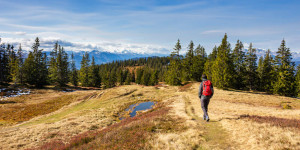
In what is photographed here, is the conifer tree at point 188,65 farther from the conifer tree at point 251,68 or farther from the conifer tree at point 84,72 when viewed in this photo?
the conifer tree at point 84,72

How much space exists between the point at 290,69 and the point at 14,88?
85.7 meters

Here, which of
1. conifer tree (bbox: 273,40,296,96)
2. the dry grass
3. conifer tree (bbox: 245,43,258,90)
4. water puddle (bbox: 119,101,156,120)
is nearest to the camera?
water puddle (bbox: 119,101,156,120)

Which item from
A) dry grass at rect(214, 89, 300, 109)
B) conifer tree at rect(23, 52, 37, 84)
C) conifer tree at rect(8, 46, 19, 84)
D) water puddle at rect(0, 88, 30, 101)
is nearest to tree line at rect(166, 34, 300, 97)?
dry grass at rect(214, 89, 300, 109)

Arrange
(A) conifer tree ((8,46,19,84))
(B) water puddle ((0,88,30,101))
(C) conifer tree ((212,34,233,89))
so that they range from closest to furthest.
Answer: (C) conifer tree ((212,34,233,89)) < (B) water puddle ((0,88,30,101)) < (A) conifer tree ((8,46,19,84))

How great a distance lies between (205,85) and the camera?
1098 cm

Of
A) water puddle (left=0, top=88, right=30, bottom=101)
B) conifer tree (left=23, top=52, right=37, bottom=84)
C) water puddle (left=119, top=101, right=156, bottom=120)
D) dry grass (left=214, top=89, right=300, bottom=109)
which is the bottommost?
water puddle (left=0, top=88, right=30, bottom=101)

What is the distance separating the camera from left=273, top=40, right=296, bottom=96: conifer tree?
38.3 metres

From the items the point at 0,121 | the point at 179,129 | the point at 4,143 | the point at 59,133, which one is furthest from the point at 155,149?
the point at 0,121

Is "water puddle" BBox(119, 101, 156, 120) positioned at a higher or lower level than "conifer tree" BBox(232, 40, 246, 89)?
lower

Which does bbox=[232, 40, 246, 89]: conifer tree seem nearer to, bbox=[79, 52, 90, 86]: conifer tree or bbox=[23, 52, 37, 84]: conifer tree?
bbox=[79, 52, 90, 86]: conifer tree

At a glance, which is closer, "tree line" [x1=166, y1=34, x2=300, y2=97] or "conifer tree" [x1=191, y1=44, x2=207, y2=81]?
"tree line" [x1=166, y1=34, x2=300, y2=97]

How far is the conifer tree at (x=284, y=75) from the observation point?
3828 cm

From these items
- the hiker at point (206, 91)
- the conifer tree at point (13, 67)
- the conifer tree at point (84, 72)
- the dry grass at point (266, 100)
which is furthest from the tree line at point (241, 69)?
the conifer tree at point (13, 67)

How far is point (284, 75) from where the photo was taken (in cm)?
3872
